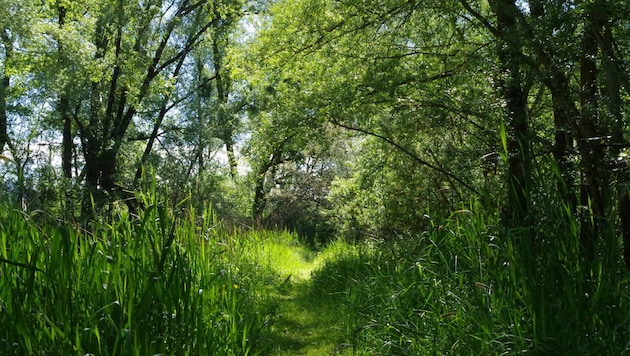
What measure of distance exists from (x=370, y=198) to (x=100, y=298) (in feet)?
24.3

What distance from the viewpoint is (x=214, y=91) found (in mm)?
24375

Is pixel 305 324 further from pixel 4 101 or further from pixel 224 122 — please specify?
pixel 224 122

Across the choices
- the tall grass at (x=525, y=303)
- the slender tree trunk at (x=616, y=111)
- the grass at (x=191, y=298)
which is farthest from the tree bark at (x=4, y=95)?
the slender tree trunk at (x=616, y=111)

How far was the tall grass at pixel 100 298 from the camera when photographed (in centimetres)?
202

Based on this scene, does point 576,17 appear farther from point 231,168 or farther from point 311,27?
point 231,168

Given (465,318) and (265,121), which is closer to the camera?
(465,318)

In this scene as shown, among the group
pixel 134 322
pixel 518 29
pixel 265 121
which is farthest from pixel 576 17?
pixel 265 121

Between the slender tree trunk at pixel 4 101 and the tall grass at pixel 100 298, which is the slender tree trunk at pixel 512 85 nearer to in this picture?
the tall grass at pixel 100 298

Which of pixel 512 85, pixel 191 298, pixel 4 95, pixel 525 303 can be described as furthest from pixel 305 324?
pixel 4 95

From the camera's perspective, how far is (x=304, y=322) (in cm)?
538

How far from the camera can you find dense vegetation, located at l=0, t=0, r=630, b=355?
231cm

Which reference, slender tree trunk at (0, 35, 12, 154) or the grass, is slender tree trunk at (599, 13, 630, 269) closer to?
the grass

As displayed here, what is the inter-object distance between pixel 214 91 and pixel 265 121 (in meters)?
17.0

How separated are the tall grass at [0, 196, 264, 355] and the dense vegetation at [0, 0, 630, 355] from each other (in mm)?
13
